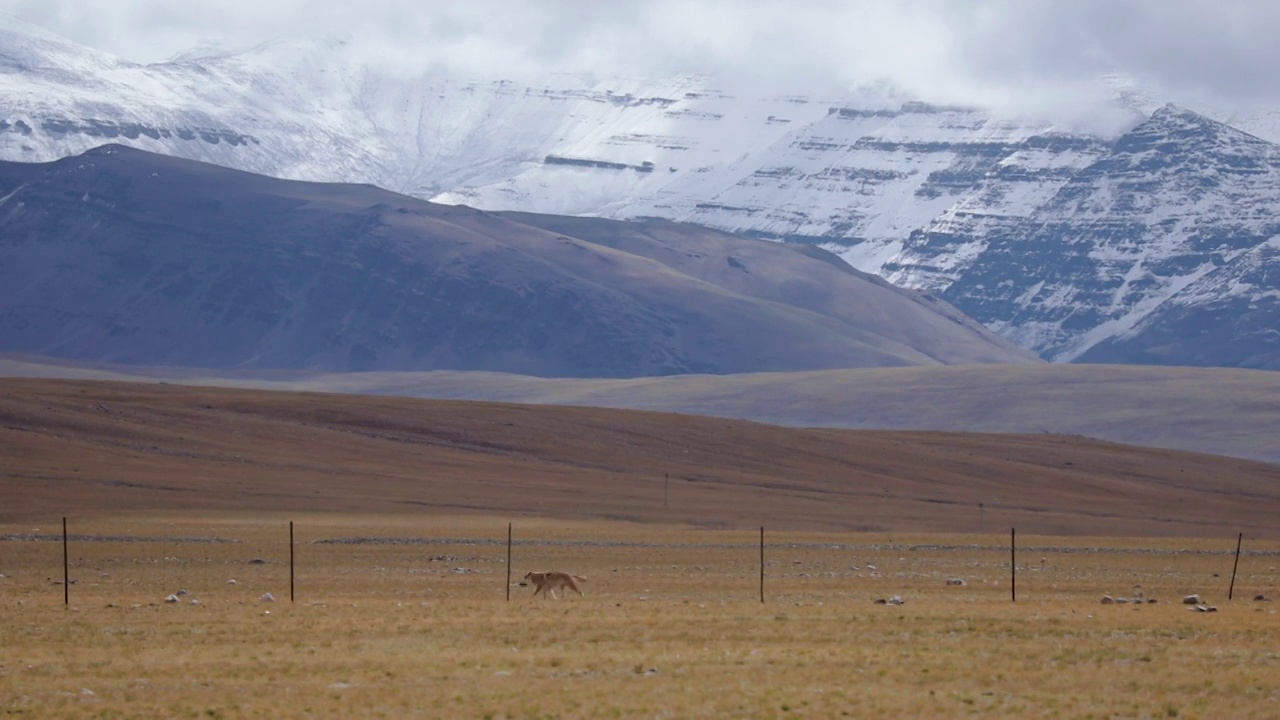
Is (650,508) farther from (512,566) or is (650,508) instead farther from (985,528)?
(512,566)

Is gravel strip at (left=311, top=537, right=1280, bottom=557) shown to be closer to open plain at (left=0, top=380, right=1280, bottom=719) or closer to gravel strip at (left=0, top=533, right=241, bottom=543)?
open plain at (left=0, top=380, right=1280, bottom=719)

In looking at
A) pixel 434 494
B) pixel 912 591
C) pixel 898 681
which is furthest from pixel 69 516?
pixel 898 681

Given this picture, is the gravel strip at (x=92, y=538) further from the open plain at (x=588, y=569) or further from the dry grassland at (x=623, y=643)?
the dry grassland at (x=623, y=643)

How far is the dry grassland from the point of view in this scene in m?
24.6

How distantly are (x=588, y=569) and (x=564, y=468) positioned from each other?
5686 cm

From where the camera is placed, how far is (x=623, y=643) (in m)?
30.2

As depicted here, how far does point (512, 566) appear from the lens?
5206cm

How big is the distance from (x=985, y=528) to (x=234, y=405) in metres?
53.4

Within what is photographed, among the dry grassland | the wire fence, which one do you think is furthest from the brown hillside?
the dry grassland

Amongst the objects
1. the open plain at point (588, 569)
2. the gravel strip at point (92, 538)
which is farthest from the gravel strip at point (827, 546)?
the gravel strip at point (92, 538)

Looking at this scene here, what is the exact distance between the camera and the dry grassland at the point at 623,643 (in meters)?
24.6

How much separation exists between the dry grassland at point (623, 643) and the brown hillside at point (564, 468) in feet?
108

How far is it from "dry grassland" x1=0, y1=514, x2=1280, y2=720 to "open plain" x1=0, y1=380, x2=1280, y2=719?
11cm

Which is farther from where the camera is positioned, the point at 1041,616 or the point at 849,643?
the point at 1041,616
